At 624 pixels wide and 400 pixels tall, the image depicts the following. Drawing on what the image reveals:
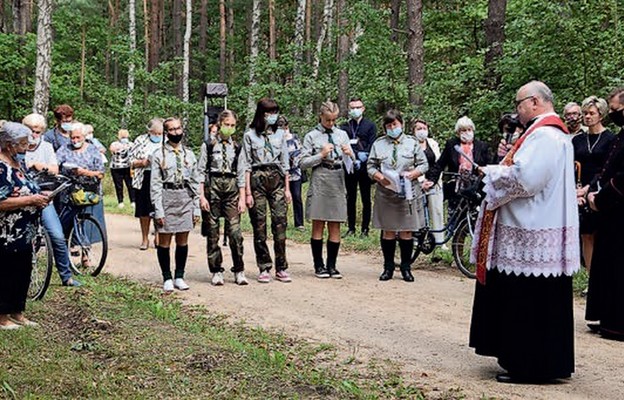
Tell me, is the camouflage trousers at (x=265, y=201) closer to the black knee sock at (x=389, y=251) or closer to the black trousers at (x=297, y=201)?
the black knee sock at (x=389, y=251)

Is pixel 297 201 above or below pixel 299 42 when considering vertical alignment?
below

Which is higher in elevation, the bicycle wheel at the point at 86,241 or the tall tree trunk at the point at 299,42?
the tall tree trunk at the point at 299,42

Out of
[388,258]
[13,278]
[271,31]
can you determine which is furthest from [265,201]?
[271,31]

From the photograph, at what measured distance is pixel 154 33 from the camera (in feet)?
144

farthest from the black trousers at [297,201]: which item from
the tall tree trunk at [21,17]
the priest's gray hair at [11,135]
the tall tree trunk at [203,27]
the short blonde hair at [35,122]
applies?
the tall tree trunk at [203,27]

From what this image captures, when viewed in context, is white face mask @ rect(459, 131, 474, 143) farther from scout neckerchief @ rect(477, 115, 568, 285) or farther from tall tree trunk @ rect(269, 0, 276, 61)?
tall tree trunk @ rect(269, 0, 276, 61)

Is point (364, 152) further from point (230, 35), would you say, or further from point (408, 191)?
point (230, 35)

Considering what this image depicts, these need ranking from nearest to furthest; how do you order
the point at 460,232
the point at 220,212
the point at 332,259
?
the point at 220,212, the point at 332,259, the point at 460,232

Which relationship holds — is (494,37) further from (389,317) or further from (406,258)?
(389,317)

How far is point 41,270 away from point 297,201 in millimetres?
7668

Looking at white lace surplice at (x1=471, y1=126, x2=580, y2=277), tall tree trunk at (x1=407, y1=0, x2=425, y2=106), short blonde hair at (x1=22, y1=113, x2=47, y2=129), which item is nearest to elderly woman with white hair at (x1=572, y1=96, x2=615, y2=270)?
white lace surplice at (x1=471, y1=126, x2=580, y2=277)

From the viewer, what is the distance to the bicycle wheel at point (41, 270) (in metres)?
8.47

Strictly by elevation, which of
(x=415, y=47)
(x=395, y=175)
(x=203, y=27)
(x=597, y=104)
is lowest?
(x=395, y=175)

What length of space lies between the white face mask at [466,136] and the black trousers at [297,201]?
500 centimetres
